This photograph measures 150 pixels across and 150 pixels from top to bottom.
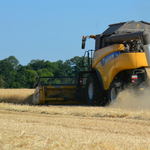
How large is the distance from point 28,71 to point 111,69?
56.5 m

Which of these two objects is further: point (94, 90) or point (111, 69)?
point (94, 90)

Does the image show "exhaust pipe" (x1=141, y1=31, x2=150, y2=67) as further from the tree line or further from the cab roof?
the tree line

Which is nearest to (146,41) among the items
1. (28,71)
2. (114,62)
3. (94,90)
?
(114,62)

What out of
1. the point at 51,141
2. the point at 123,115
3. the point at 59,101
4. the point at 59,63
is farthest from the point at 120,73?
the point at 59,63

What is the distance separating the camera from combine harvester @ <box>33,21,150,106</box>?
923 cm

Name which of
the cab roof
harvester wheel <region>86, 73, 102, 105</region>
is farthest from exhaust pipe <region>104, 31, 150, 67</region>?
harvester wheel <region>86, 73, 102, 105</region>

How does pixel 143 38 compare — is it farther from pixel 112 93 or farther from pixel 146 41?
pixel 112 93

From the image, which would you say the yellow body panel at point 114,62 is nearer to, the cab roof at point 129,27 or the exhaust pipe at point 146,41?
the exhaust pipe at point 146,41

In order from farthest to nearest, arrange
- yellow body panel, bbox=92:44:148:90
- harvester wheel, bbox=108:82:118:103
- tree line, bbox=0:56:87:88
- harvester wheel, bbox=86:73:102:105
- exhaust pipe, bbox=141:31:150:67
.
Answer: tree line, bbox=0:56:87:88, harvester wheel, bbox=86:73:102:105, harvester wheel, bbox=108:82:118:103, yellow body panel, bbox=92:44:148:90, exhaust pipe, bbox=141:31:150:67

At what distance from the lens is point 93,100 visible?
11336 mm

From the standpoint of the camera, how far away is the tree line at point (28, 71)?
6028 centimetres

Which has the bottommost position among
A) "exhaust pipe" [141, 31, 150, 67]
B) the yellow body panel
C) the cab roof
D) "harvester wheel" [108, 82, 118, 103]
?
"harvester wheel" [108, 82, 118, 103]

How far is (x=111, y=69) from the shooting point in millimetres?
10133

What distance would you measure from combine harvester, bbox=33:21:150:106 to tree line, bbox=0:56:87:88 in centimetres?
3567
